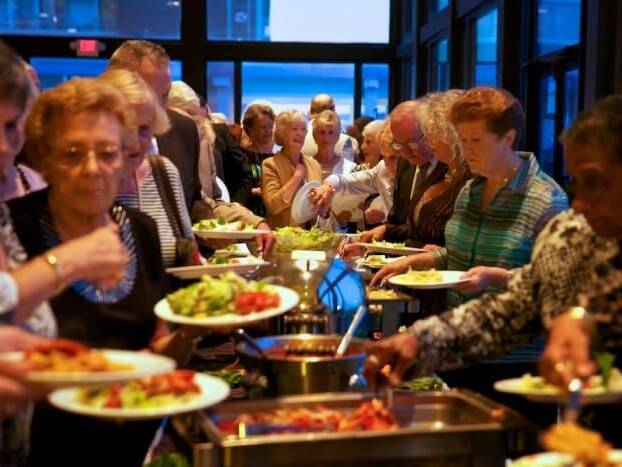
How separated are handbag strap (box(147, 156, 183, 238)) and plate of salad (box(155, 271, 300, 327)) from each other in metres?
0.62

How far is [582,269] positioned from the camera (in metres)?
1.71

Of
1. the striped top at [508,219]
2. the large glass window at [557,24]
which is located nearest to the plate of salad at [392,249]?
the striped top at [508,219]

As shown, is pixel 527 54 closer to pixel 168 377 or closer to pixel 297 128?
pixel 297 128

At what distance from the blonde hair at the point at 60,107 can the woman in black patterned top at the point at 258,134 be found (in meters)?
Answer: 4.43

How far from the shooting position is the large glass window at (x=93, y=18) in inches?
447

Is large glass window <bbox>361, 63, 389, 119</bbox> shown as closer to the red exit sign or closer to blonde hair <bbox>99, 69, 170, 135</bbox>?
the red exit sign

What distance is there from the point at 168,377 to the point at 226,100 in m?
10.3

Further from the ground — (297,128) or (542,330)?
(297,128)

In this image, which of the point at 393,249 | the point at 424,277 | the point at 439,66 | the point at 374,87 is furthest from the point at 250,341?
the point at 374,87

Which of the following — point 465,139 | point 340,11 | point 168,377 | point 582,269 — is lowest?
point 168,377

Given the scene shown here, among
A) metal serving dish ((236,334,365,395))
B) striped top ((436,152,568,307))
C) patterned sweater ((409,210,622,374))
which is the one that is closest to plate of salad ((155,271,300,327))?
metal serving dish ((236,334,365,395))

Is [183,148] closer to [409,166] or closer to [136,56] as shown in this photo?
[136,56]

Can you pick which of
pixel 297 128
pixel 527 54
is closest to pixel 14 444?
pixel 297 128

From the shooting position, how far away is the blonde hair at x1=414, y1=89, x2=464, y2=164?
344 cm
